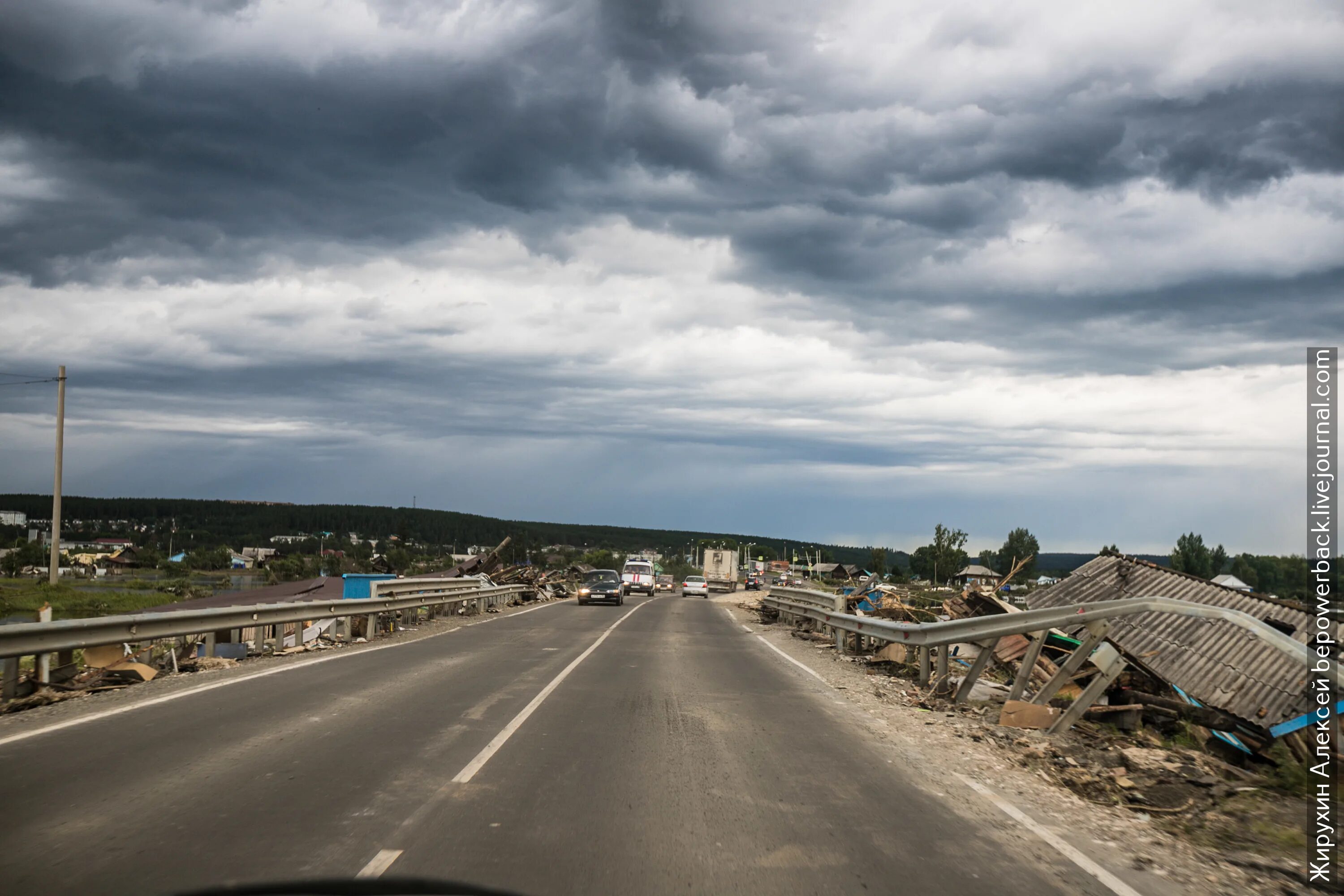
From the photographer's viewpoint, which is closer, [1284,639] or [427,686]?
[1284,639]

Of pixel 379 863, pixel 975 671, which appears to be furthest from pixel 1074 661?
pixel 379 863

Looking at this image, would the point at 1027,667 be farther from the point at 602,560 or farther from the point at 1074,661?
the point at 602,560

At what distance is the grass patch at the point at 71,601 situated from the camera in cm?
5550

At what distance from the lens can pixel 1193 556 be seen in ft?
357

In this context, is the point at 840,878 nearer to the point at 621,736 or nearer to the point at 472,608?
the point at 621,736

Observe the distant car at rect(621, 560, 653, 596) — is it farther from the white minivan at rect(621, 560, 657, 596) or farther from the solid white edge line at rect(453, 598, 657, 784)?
the solid white edge line at rect(453, 598, 657, 784)

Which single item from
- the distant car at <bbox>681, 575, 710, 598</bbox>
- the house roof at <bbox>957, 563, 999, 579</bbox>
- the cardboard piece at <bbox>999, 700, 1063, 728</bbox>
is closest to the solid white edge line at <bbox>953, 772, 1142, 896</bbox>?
the cardboard piece at <bbox>999, 700, 1063, 728</bbox>

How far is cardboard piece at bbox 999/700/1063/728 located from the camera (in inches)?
423

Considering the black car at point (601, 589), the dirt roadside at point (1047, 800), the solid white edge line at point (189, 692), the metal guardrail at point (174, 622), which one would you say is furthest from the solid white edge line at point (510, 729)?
the black car at point (601, 589)

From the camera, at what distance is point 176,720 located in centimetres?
915

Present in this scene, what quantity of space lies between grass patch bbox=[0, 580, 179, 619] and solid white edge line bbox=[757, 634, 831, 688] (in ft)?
128

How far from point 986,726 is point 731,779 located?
4.77 metres

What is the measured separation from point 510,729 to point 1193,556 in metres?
118

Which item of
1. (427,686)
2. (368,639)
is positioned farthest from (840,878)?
(368,639)
